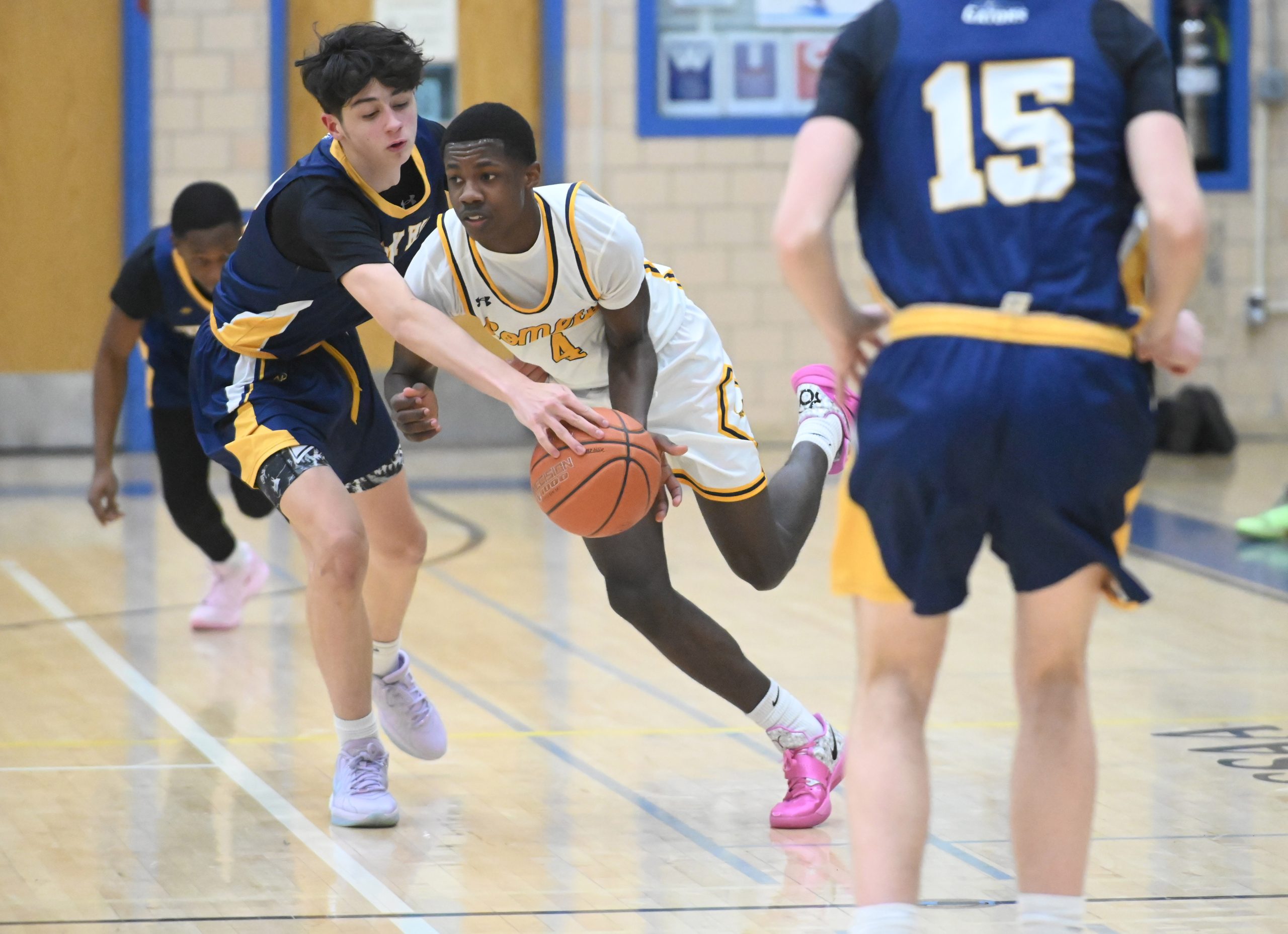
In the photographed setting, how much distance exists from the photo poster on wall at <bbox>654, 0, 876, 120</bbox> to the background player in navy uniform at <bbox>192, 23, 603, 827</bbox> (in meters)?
6.50

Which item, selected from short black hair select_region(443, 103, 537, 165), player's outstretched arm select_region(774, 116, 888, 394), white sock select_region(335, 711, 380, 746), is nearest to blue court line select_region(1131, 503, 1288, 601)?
white sock select_region(335, 711, 380, 746)

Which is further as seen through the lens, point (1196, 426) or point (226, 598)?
point (1196, 426)

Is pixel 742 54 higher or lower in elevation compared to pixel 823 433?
higher

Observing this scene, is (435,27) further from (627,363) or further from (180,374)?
(627,363)

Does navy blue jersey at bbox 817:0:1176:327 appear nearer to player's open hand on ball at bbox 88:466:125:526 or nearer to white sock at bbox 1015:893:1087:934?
white sock at bbox 1015:893:1087:934

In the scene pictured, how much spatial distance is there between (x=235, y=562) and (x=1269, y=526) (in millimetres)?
4048

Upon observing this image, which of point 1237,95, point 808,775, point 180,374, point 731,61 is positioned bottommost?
point 808,775

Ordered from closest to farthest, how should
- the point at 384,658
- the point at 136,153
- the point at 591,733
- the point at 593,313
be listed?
1. the point at 593,313
2. the point at 384,658
3. the point at 591,733
4. the point at 136,153

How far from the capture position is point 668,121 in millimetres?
10125

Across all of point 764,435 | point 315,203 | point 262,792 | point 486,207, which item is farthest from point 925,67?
point 764,435

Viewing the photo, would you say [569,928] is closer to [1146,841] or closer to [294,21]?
[1146,841]

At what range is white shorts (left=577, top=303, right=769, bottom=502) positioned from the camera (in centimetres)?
363

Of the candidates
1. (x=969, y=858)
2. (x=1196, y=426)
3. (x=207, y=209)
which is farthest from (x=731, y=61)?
(x=969, y=858)

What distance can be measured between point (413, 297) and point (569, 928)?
1129 mm
